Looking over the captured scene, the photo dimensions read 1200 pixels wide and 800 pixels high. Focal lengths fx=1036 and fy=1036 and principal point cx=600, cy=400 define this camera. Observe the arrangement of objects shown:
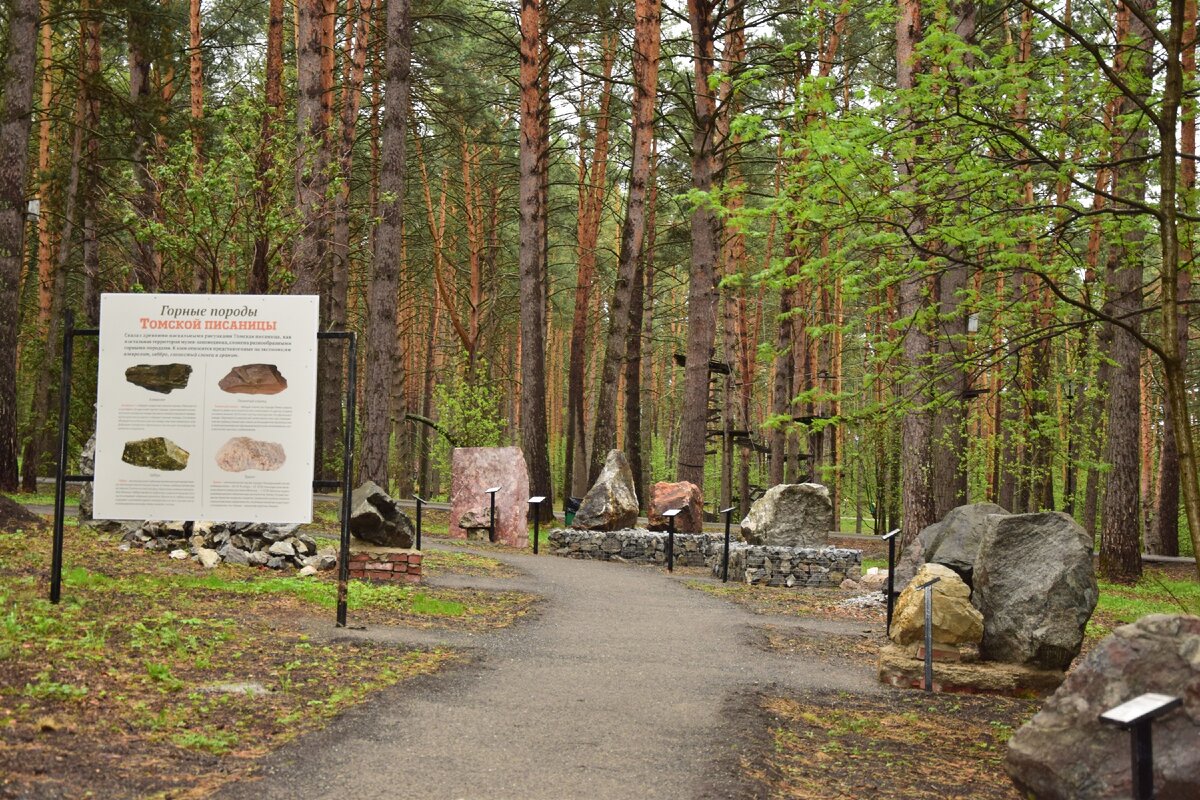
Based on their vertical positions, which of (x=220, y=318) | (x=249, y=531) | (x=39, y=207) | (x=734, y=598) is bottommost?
(x=734, y=598)

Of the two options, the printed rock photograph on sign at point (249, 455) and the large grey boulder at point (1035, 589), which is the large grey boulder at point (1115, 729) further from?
the printed rock photograph on sign at point (249, 455)

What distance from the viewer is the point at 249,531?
39.3ft

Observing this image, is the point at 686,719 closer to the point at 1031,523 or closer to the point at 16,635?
the point at 1031,523

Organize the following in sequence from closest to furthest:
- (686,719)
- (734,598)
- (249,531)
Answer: (686,719) < (249,531) < (734,598)

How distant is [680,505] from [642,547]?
52.8 inches

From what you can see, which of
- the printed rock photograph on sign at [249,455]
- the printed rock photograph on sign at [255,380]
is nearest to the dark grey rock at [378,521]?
the printed rock photograph on sign at [249,455]

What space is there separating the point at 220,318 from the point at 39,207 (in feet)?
56.4

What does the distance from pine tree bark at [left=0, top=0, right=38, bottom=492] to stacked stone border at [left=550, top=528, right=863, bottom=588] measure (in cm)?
859

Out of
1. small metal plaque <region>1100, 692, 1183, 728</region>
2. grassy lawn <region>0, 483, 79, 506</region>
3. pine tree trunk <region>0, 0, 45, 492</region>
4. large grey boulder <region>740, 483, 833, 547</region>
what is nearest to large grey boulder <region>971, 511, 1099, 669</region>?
small metal plaque <region>1100, 692, 1183, 728</region>

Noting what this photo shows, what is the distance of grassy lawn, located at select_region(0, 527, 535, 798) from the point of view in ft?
15.2

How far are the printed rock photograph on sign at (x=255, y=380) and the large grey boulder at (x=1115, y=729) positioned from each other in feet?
18.6

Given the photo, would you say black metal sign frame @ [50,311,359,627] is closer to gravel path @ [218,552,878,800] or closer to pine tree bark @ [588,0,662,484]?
gravel path @ [218,552,878,800]

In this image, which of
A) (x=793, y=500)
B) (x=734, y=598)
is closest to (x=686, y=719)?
(x=734, y=598)

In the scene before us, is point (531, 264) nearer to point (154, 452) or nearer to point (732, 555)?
point (732, 555)
